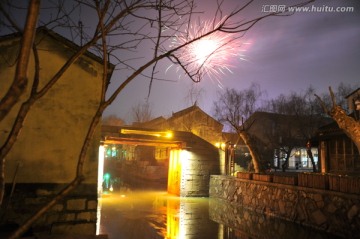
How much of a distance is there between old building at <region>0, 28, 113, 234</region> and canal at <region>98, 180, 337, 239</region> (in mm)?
3523

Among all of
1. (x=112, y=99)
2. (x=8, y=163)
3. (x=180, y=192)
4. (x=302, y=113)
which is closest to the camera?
(x=112, y=99)

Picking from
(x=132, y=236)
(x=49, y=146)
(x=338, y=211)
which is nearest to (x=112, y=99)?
(x=49, y=146)

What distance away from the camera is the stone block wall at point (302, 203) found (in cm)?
1098

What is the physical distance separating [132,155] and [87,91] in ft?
131

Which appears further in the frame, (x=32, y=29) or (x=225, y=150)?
(x=225, y=150)

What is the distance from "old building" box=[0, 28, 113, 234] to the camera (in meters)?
7.50

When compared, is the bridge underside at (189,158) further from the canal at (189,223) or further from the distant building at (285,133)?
the distant building at (285,133)

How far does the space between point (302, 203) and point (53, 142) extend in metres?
10.7

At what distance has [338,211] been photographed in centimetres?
1148

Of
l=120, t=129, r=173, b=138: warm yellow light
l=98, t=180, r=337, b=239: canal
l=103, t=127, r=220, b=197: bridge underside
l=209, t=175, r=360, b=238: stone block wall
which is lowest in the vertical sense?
l=98, t=180, r=337, b=239: canal

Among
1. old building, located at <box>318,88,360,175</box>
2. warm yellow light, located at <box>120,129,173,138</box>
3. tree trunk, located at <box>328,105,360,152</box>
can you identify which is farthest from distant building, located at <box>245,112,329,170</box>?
tree trunk, located at <box>328,105,360,152</box>

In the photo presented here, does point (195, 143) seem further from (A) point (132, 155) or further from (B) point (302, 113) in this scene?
(A) point (132, 155)

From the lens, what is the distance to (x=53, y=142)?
7.96 m

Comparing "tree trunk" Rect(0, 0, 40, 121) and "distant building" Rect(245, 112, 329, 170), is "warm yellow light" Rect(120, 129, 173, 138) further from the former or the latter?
"tree trunk" Rect(0, 0, 40, 121)
